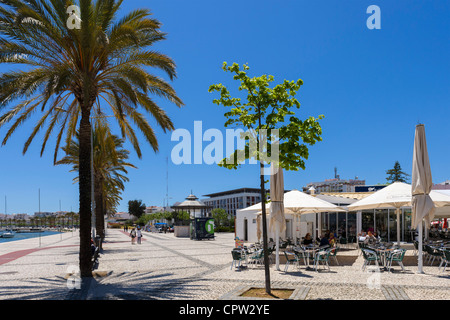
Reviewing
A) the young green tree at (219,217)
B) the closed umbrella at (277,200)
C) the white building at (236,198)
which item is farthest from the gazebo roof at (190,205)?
the white building at (236,198)

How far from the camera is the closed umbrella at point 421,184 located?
459 inches

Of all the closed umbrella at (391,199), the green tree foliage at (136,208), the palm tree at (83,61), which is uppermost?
the palm tree at (83,61)

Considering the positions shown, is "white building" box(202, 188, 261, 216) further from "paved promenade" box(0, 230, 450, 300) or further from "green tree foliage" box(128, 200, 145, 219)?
"paved promenade" box(0, 230, 450, 300)

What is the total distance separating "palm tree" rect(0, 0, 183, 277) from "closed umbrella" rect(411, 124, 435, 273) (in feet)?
25.6

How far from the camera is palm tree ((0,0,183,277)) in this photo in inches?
402

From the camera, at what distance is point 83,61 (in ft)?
36.9

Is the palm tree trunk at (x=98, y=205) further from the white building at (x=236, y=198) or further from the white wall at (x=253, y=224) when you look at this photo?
the white building at (x=236, y=198)

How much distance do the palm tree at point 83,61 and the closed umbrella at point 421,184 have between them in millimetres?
7815

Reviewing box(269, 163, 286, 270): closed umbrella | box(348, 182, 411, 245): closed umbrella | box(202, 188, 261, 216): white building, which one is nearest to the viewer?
box(269, 163, 286, 270): closed umbrella

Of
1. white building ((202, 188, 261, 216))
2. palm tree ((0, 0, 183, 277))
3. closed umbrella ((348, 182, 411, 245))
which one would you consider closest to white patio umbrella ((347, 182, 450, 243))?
closed umbrella ((348, 182, 411, 245))

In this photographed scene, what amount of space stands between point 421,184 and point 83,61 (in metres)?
10.6

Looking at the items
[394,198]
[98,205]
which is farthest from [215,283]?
[98,205]

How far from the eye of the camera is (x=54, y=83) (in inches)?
399
